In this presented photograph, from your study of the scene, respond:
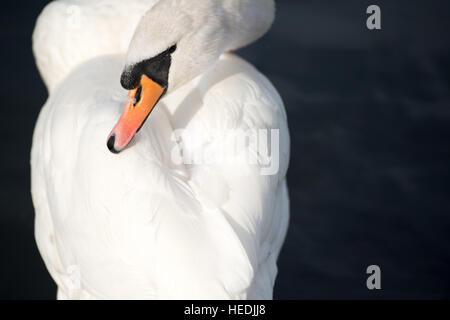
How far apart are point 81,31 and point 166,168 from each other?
3.65ft

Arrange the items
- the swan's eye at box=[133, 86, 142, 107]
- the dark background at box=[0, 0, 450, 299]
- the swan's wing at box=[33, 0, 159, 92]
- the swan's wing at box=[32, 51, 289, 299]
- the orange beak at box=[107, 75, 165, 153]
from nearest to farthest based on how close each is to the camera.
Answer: the swan's wing at box=[32, 51, 289, 299]
the orange beak at box=[107, 75, 165, 153]
the swan's eye at box=[133, 86, 142, 107]
the swan's wing at box=[33, 0, 159, 92]
the dark background at box=[0, 0, 450, 299]

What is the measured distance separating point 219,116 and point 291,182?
4.76 ft

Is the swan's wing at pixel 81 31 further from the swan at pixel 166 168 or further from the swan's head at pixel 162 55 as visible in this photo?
the swan's head at pixel 162 55

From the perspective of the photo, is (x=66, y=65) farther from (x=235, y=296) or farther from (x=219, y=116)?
(x=235, y=296)

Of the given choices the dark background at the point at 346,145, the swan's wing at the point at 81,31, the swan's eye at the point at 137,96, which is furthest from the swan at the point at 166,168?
the dark background at the point at 346,145

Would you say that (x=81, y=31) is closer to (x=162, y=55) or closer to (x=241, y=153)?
(x=162, y=55)

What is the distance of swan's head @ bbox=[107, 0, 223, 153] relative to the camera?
8.01 feet

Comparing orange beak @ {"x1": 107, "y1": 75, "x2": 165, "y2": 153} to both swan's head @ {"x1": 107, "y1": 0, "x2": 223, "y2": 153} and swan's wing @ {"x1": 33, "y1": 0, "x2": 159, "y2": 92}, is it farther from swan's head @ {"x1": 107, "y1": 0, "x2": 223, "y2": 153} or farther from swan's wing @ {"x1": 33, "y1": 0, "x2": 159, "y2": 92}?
swan's wing @ {"x1": 33, "y1": 0, "x2": 159, "y2": 92}

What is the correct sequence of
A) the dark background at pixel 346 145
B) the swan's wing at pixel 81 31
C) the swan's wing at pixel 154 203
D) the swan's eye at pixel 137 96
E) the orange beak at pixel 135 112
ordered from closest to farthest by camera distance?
the swan's wing at pixel 154 203 → the orange beak at pixel 135 112 → the swan's eye at pixel 137 96 → the swan's wing at pixel 81 31 → the dark background at pixel 346 145

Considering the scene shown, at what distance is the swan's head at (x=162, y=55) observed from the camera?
244cm

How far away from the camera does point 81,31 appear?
3299 mm

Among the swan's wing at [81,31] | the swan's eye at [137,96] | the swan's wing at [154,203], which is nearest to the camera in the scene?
the swan's wing at [154,203]

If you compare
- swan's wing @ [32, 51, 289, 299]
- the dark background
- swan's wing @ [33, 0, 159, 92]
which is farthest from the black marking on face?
the dark background
